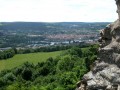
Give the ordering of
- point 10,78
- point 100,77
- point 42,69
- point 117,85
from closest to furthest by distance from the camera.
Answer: point 117,85 → point 100,77 → point 10,78 → point 42,69

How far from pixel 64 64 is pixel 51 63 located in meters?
13.2

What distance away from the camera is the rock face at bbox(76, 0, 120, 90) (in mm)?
22781

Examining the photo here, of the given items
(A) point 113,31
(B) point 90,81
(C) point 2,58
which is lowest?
(C) point 2,58

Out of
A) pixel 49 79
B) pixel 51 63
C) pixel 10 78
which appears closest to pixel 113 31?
pixel 49 79

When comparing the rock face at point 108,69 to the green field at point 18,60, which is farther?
the green field at point 18,60

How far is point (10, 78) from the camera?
12656 centimetres

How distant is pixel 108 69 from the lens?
78.5ft

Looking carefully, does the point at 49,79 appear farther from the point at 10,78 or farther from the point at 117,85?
the point at 117,85

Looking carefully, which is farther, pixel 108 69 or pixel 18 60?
pixel 18 60

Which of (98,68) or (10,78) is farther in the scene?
(10,78)

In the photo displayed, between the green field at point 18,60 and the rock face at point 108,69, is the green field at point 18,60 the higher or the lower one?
the lower one

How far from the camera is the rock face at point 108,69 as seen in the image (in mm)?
22781

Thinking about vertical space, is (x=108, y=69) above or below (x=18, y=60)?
above

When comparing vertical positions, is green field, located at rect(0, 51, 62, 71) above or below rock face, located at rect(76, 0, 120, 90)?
below
